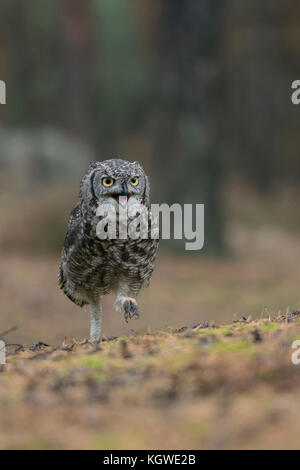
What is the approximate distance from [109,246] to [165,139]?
1279cm

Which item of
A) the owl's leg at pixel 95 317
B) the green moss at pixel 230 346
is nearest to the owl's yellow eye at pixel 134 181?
the owl's leg at pixel 95 317

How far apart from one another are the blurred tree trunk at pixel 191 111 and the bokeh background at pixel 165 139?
0.11 ft

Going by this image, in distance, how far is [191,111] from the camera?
733 inches

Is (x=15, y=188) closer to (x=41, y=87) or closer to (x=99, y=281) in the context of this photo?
(x=99, y=281)

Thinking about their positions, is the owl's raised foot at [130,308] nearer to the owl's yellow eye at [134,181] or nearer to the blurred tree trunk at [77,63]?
the owl's yellow eye at [134,181]

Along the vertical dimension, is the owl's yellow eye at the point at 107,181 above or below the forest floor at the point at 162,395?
above

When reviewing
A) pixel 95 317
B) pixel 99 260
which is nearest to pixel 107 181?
pixel 99 260

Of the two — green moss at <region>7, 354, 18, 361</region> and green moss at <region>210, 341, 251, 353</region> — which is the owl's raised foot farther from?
green moss at <region>210, 341, 251, 353</region>

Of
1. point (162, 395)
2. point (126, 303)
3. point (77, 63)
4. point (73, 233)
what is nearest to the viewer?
point (162, 395)

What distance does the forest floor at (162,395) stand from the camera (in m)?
3.37

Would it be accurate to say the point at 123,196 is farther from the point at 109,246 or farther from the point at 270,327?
the point at 270,327

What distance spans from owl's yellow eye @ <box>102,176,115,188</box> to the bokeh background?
5729 mm

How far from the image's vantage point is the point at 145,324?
521 inches

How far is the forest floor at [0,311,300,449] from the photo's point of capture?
337cm
